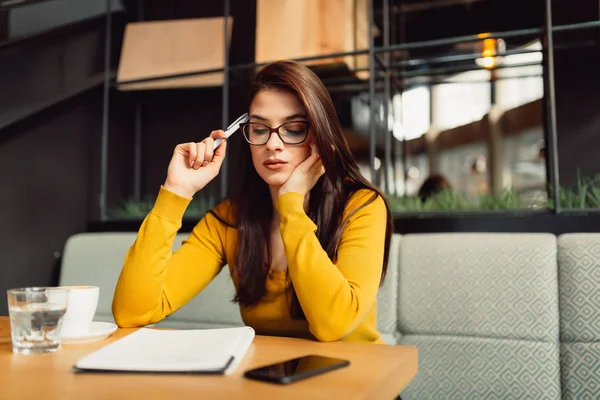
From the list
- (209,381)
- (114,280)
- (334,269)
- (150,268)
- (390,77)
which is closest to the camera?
(209,381)

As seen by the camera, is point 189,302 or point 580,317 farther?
point 189,302

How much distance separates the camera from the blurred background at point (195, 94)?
7.17 feet

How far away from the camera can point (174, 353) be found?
2.38ft

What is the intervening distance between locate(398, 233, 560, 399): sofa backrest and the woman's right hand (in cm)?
76

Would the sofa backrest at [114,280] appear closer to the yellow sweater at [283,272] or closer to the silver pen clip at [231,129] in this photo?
the yellow sweater at [283,272]

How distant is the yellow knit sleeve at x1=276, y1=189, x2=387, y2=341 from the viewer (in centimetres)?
102

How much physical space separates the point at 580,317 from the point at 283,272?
0.84 meters

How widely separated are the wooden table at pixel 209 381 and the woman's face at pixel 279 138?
0.58 m

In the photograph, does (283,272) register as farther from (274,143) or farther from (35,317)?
(35,317)

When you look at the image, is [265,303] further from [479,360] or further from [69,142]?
[69,142]

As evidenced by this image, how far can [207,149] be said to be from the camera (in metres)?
1.30

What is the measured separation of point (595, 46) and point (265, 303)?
2.70 m

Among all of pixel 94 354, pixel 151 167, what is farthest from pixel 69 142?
pixel 94 354

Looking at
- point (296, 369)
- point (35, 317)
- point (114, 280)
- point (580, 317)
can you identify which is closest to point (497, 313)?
point (580, 317)
